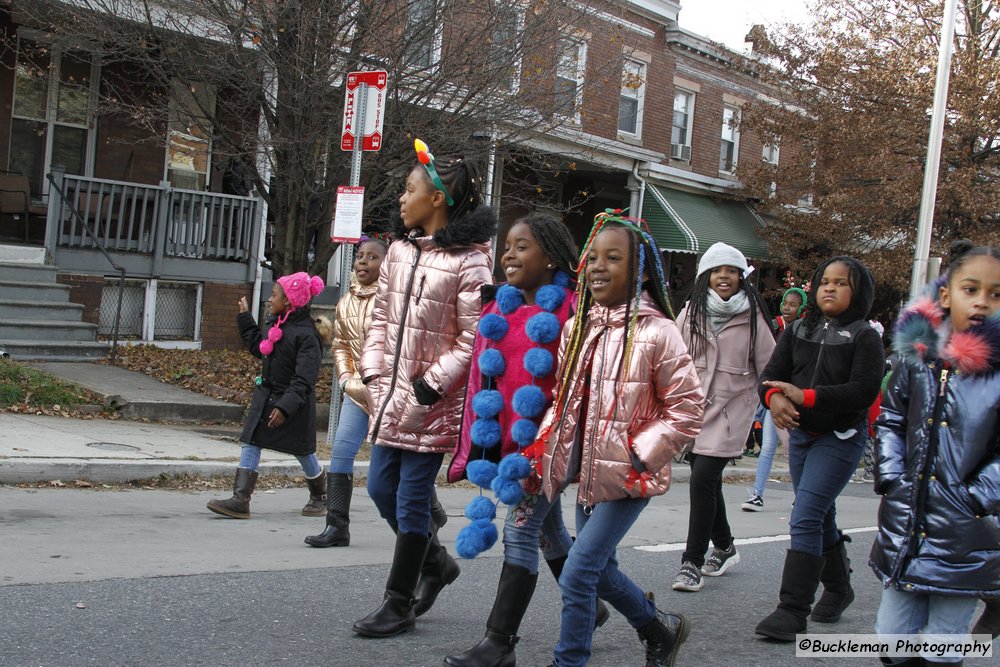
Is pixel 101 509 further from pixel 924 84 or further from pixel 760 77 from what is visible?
pixel 760 77

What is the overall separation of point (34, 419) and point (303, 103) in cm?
419

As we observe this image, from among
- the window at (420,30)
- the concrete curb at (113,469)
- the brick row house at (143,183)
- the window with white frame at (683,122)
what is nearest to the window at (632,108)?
the window with white frame at (683,122)

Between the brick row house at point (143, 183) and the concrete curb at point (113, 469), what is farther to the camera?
the brick row house at point (143, 183)

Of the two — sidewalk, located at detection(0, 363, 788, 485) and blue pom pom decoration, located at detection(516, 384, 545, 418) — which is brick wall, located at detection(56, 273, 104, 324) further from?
blue pom pom decoration, located at detection(516, 384, 545, 418)

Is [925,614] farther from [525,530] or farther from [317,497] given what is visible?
[317,497]

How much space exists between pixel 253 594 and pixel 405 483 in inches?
47.5

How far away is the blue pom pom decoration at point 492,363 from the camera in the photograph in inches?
167

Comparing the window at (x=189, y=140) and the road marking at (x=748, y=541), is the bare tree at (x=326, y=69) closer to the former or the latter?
the window at (x=189, y=140)

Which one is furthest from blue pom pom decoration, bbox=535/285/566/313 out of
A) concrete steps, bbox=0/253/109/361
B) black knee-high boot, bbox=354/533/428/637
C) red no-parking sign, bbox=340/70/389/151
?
concrete steps, bbox=0/253/109/361

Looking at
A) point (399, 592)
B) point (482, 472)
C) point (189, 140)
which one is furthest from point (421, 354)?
point (189, 140)

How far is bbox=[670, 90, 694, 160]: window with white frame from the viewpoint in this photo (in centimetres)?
2367

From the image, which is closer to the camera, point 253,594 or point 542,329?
point 542,329

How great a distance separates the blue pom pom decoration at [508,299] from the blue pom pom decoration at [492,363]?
19cm

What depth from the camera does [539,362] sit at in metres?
4.16
